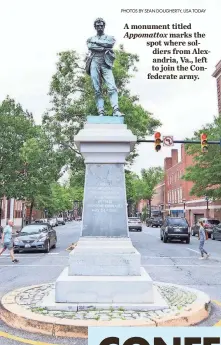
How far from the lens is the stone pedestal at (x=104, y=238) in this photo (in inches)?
275

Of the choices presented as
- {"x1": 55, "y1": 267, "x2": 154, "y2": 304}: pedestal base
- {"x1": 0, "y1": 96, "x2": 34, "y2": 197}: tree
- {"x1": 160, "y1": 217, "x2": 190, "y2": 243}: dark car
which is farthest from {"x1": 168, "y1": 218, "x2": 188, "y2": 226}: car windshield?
{"x1": 55, "y1": 267, "x2": 154, "y2": 304}: pedestal base

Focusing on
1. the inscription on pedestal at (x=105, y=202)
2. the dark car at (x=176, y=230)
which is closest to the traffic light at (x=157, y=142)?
the inscription on pedestal at (x=105, y=202)

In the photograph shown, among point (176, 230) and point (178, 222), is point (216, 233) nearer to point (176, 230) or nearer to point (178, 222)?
point (178, 222)

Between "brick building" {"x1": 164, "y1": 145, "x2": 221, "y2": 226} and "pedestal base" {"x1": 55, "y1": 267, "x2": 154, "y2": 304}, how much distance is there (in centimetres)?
4203

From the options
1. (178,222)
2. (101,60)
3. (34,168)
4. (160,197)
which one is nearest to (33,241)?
(178,222)

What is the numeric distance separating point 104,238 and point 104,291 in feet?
3.82

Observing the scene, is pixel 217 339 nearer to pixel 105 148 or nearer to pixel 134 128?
pixel 105 148

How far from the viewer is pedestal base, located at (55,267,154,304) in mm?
6938

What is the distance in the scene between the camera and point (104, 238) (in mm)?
7875

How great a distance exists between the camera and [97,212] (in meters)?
7.99

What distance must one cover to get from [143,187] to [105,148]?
3129 inches

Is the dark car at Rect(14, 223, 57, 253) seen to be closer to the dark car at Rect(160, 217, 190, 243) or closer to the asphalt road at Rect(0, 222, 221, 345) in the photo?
the asphalt road at Rect(0, 222, 221, 345)

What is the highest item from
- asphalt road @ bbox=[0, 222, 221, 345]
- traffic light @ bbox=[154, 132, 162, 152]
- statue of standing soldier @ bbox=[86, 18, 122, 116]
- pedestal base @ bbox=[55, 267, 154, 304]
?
statue of standing soldier @ bbox=[86, 18, 122, 116]

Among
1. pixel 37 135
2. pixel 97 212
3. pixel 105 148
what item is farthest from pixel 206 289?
pixel 37 135
